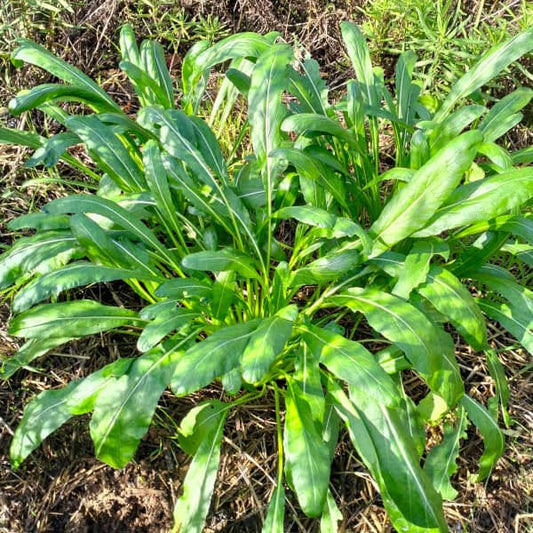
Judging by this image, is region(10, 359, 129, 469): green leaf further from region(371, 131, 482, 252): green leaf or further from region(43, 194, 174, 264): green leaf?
region(371, 131, 482, 252): green leaf

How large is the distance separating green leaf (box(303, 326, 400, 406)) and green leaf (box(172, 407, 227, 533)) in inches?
15.2

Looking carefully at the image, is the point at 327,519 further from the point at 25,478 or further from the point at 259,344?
the point at 25,478

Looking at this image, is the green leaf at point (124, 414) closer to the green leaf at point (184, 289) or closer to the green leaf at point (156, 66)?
the green leaf at point (184, 289)

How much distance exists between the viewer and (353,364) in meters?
1.32

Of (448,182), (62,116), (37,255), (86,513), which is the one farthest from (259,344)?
(62,116)

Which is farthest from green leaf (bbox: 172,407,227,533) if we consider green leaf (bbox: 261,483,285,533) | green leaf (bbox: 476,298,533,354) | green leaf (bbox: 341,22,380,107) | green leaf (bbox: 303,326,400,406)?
green leaf (bbox: 341,22,380,107)

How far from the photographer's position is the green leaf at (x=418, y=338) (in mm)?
1345

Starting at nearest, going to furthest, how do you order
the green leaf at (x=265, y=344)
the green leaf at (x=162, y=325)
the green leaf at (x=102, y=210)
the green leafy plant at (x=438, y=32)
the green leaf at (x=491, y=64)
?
the green leaf at (x=265, y=344) → the green leaf at (x=162, y=325) → the green leaf at (x=102, y=210) → the green leaf at (x=491, y=64) → the green leafy plant at (x=438, y=32)

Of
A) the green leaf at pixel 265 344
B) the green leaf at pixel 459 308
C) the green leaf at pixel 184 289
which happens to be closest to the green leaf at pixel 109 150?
the green leaf at pixel 184 289

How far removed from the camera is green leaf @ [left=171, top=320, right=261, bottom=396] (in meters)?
1.26

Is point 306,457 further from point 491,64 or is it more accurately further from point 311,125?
point 491,64

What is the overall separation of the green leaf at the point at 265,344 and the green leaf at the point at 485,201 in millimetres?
391

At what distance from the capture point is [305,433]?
1.36 m

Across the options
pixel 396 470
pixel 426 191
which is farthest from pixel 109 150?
pixel 396 470
